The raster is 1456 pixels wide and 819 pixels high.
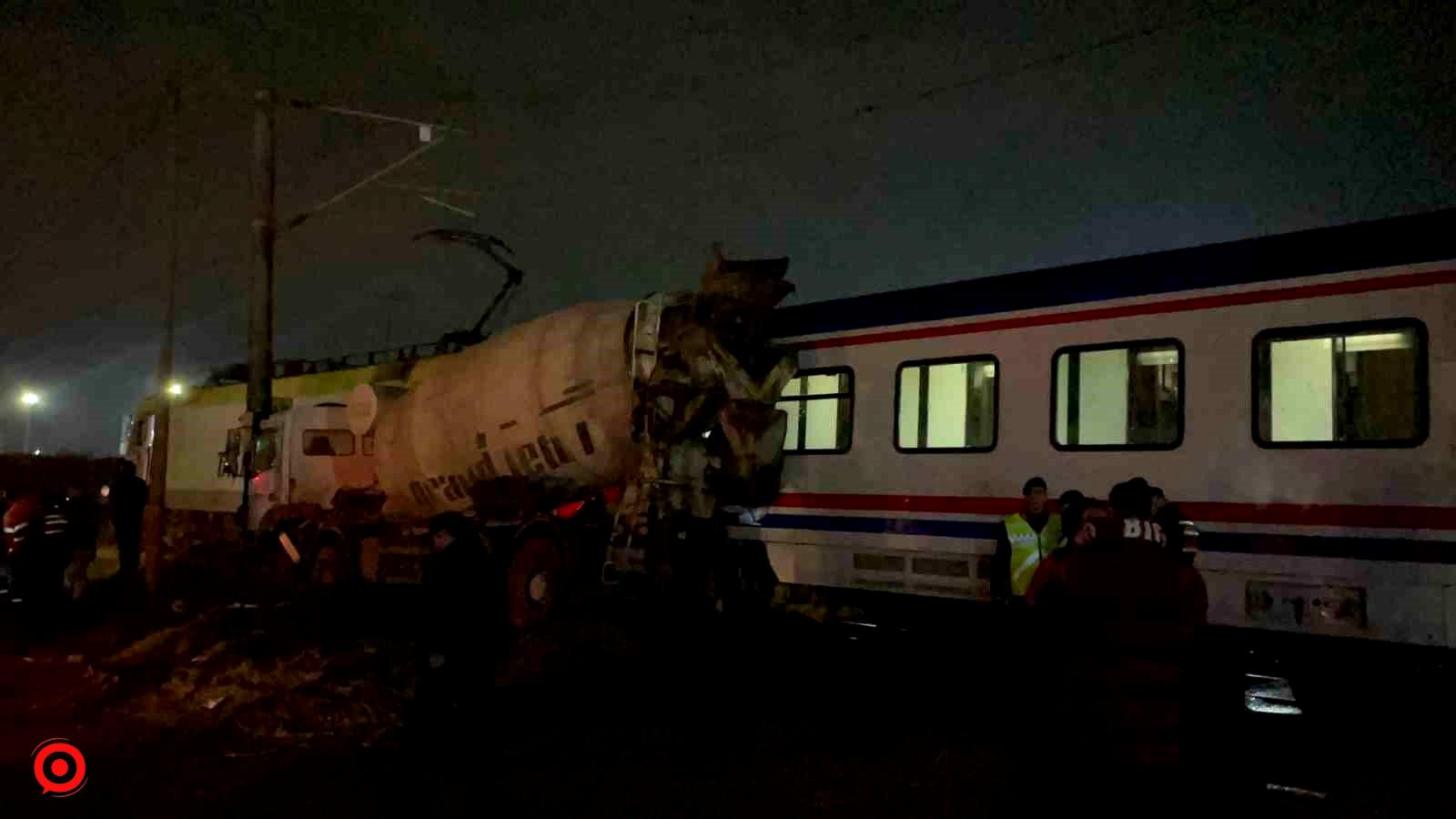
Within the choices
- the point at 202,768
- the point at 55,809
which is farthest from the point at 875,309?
the point at 55,809

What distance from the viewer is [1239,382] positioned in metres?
8.30

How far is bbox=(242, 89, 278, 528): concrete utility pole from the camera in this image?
15.2 meters

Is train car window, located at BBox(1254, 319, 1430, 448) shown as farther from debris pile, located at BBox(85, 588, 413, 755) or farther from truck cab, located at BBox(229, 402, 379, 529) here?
truck cab, located at BBox(229, 402, 379, 529)

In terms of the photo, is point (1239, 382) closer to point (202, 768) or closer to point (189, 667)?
point (202, 768)

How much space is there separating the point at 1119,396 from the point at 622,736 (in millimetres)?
4788

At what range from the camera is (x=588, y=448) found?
11.3 meters

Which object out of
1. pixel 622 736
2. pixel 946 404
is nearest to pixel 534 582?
pixel 622 736

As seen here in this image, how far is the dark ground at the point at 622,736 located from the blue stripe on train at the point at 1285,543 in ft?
3.50

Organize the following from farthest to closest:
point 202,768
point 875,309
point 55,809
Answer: point 875,309 → point 202,768 → point 55,809

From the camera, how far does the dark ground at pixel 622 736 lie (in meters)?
6.07

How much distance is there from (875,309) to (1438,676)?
17.9ft

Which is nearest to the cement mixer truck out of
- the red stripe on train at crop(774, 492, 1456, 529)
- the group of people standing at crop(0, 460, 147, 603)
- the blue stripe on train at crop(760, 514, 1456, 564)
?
the red stripe on train at crop(774, 492, 1456, 529)

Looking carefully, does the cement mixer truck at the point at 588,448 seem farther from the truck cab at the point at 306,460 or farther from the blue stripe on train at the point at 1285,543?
the blue stripe on train at the point at 1285,543

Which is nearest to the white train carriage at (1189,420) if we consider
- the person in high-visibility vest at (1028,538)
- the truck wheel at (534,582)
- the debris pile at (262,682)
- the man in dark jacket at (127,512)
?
the person in high-visibility vest at (1028,538)
